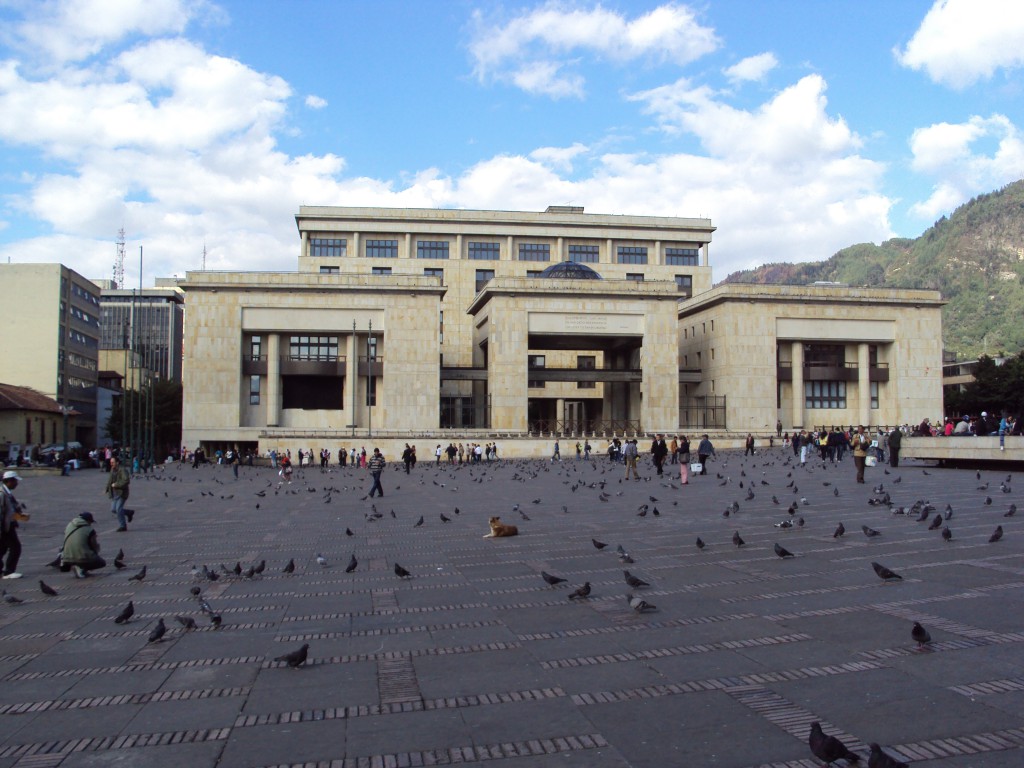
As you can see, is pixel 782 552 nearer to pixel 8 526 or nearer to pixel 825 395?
pixel 8 526

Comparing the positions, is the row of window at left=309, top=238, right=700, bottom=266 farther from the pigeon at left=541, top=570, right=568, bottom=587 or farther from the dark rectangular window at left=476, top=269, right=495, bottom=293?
the pigeon at left=541, top=570, right=568, bottom=587

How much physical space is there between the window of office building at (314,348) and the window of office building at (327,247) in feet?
53.8

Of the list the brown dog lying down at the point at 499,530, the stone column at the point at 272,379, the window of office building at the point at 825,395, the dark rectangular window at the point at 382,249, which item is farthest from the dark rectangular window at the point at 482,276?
the brown dog lying down at the point at 499,530

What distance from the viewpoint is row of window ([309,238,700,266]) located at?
243ft

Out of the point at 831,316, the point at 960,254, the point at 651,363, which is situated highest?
the point at 960,254

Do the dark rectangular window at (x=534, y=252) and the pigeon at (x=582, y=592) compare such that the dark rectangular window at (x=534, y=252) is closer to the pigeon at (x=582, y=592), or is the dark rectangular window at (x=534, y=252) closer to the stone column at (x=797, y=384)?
the stone column at (x=797, y=384)

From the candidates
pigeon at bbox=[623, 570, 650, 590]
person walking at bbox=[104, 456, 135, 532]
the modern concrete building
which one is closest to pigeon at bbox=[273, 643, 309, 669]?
pigeon at bbox=[623, 570, 650, 590]


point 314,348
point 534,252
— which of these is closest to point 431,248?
point 534,252

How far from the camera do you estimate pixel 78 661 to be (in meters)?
7.45

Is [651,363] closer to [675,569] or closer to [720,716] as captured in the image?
[675,569]

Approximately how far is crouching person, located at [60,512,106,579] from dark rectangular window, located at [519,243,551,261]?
214ft

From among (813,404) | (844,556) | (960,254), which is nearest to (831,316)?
(813,404)

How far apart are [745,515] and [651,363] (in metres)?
41.3

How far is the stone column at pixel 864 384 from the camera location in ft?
204
